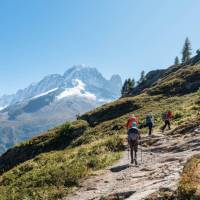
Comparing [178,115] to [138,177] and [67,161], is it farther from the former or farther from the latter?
[138,177]

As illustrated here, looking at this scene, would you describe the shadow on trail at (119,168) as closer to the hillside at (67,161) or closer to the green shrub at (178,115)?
the hillside at (67,161)

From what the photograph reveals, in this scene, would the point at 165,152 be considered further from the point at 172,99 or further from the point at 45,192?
the point at 172,99

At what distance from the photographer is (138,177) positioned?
61.3ft

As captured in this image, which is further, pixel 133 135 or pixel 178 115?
pixel 178 115

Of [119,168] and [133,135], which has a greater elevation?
[133,135]

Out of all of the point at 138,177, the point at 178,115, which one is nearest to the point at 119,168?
the point at 138,177

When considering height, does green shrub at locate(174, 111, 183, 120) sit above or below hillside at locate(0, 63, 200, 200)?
above

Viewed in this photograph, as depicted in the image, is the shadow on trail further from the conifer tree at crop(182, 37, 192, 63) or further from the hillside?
the conifer tree at crop(182, 37, 192, 63)

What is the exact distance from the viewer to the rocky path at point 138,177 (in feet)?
50.4

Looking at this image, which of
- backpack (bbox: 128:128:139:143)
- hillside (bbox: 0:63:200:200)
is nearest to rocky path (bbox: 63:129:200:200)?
hillside (bbox: 0:63:200:200)

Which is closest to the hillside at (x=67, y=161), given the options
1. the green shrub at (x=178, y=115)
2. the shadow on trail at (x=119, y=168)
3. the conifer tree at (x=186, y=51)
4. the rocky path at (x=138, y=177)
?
the green shrub at (x=178, y=115)

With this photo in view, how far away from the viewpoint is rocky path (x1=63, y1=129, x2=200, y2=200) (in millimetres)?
15367

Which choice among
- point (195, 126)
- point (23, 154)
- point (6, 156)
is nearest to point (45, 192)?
point (195, 126)

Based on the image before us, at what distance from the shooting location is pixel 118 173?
2109 centimetres
